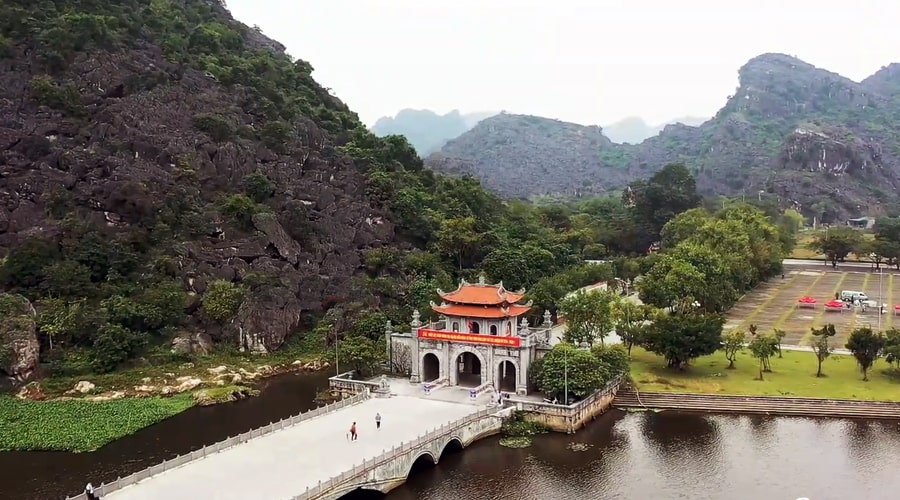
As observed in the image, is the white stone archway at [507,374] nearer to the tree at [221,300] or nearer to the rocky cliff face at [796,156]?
the tree at [221,300]

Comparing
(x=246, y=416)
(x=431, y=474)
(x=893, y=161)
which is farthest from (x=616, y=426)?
(x=893, y=161)

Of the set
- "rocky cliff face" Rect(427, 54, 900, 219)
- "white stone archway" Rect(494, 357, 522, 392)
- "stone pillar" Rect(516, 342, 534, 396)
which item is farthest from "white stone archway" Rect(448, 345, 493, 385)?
"rocky cliff face" Rect(427, 54, 900, 219)

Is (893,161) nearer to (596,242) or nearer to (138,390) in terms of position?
(596,242)

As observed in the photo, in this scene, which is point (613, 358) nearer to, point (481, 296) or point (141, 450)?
point (481, 296)

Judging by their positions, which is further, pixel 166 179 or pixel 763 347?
pixel 166 179

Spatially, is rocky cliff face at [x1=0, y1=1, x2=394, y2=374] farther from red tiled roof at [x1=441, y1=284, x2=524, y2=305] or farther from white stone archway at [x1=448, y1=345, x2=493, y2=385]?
red tiled roof at [x1=441, y1=284, x2=524, y2=305]

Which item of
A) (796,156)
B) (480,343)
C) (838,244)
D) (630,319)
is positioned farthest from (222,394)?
(796,156)

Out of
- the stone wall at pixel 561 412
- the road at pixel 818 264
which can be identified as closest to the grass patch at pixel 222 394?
the stone wall at pixel 561 412
